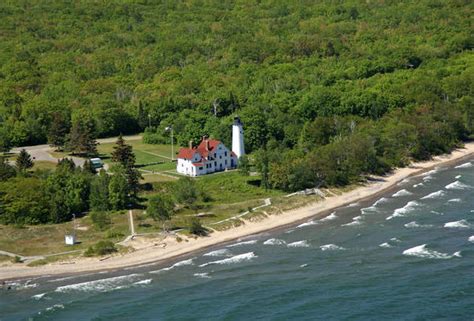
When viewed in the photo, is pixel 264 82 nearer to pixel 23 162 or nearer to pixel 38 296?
pixel 23 162

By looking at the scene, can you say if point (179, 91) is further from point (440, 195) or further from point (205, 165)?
point (440, 195)

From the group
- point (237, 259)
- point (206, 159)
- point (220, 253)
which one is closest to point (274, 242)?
point (220, 253)

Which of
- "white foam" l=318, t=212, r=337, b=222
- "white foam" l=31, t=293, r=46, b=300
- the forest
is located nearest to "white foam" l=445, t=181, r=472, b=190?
the forest

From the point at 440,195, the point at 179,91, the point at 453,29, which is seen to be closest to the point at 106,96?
the point at 179,91

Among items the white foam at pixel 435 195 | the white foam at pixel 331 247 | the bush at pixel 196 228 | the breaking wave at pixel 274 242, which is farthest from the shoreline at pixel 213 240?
the white foam at pixel 331 247

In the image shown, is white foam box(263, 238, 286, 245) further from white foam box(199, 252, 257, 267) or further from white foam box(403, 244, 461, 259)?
white foam box(403, 244, 461, 259)
